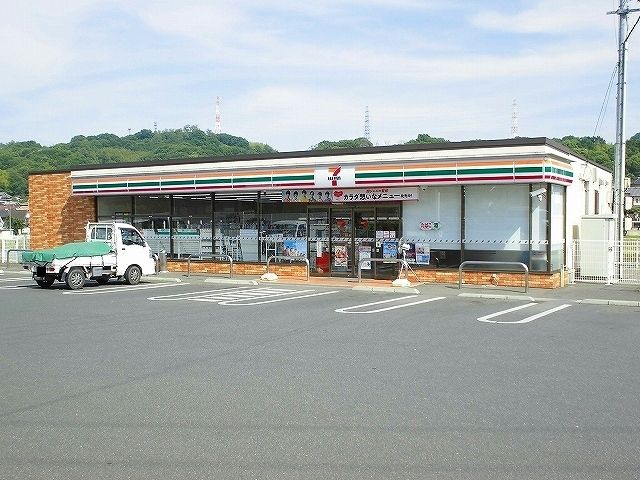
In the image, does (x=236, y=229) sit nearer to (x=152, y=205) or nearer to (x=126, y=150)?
(x=152, y=205)

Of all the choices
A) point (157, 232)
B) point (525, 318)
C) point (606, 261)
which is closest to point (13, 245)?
point (157, 232)

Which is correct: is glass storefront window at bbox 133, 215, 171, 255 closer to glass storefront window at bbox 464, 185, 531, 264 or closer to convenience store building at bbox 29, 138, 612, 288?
convenience store building at bbox 29, 138, 612, 288

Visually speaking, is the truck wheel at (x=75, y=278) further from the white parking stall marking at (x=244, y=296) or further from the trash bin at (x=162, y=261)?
the trash bin at (x=162, y=261)

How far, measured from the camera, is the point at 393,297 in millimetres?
17641

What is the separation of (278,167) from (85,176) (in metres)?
9.12

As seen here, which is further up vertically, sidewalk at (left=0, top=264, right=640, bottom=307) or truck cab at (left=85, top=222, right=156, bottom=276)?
truck cab at (left=85, top=222, right=156, bottom=276)

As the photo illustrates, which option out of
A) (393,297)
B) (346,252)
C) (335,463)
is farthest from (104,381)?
(346,252)

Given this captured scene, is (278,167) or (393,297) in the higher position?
(278,167)

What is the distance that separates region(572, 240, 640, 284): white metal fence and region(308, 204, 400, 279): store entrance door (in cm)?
576

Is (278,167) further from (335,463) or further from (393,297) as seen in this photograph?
(335,463)

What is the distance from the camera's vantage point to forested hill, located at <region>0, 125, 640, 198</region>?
75125mm

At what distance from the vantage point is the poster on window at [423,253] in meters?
21.2

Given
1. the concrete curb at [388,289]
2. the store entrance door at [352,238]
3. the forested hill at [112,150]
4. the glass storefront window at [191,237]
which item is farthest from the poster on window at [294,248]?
the forested hill at [112,150]

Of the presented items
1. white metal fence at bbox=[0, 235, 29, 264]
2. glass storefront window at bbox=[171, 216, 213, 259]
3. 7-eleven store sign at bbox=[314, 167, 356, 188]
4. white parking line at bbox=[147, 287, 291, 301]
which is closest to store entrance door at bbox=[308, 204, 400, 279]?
7-eleven store sign at bbox=[314, 167, 356, 188]
